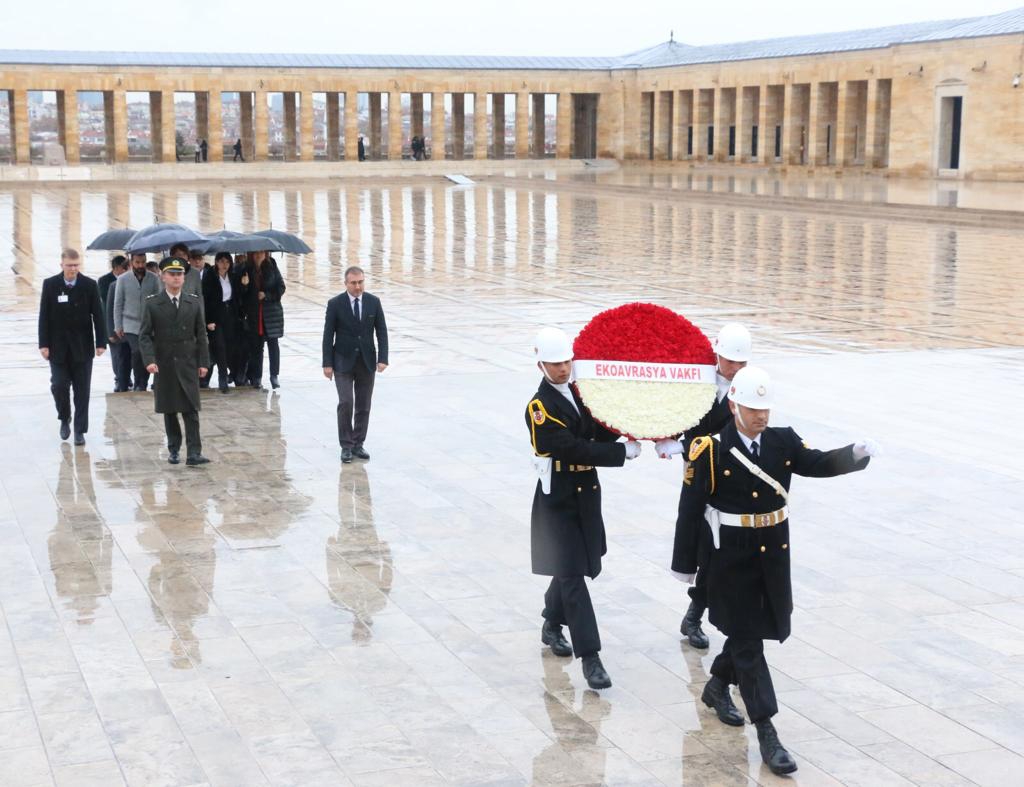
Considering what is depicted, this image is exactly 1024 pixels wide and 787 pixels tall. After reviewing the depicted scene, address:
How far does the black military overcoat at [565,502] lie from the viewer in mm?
5559

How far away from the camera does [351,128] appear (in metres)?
58.7

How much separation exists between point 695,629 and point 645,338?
1475 mm

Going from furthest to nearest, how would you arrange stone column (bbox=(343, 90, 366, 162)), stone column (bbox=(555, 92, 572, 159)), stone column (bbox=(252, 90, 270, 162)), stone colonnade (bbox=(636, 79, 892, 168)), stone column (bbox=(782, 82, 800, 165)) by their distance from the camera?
1. stone column (bbox=(555, 92, 572, 159))
2. stone column (bbox=(343, 90, 366, 162))
3. stone column (bbox=(252, 90, 270, 162))
4. stone column (bbox=(782, 82, 800, 165))
5. stone colonnade (bbox=(636, 79, 892, 168))

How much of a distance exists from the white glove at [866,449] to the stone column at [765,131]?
168 feet

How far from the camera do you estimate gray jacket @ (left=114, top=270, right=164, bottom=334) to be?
38.3ft

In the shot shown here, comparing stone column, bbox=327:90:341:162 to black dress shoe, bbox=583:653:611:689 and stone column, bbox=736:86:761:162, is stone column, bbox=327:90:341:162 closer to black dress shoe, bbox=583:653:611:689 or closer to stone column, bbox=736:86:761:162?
stone column, bbox=736:86:761:162

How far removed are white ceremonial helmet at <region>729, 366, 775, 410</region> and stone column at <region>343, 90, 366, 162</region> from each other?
53233 mm

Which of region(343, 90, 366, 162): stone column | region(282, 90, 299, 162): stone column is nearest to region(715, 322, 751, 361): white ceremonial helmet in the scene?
region(343, 90, 366, 162): stone column

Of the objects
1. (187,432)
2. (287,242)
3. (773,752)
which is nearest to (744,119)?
(287,242)

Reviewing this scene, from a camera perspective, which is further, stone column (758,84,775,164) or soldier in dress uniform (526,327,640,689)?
stone column (758,84,775,164)

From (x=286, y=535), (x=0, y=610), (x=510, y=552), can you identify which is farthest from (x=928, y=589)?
(x=0, y=610)

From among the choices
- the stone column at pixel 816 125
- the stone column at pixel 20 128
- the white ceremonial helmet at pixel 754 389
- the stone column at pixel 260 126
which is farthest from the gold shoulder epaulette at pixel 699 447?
the stone column at pixel 260 126

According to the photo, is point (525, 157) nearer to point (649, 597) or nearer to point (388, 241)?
point (388, 241)

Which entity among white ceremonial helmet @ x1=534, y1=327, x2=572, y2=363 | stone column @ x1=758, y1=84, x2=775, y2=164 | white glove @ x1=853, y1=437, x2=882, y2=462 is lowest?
white glove @ x1=853, y1=437, x2=882, y2=462
